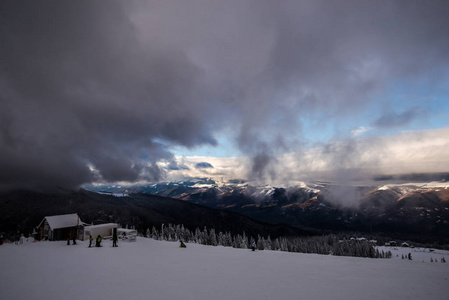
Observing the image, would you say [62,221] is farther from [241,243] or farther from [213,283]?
[213,283]

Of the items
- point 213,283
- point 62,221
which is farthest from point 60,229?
point 213,283

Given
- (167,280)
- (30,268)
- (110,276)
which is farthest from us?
(30,268)

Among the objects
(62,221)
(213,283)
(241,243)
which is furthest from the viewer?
(241,243)

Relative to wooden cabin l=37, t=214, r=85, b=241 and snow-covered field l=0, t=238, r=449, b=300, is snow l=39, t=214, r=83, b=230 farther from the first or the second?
snow-covered field l=0, t=238, r=449, b=300

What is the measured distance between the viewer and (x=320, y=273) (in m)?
16.1

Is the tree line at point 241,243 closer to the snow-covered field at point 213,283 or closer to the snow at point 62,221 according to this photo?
the snow at point 62,221

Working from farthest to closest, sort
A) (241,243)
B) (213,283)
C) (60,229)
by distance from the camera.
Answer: (241,243) → (60,229) → (213,283)

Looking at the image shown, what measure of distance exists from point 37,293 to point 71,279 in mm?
2801

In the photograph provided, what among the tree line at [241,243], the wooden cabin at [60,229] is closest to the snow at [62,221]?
the wooden cabin at [60,229]

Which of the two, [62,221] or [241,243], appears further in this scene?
[241,243]

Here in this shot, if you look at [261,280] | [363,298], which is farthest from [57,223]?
[363,298]

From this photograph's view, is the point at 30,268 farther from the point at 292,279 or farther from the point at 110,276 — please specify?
the point at 292,279

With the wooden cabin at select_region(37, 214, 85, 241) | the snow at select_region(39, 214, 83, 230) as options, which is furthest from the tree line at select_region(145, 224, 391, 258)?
the snow at select_region(39, 214, 83, 230)

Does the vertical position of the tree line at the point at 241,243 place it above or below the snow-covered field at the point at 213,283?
below
